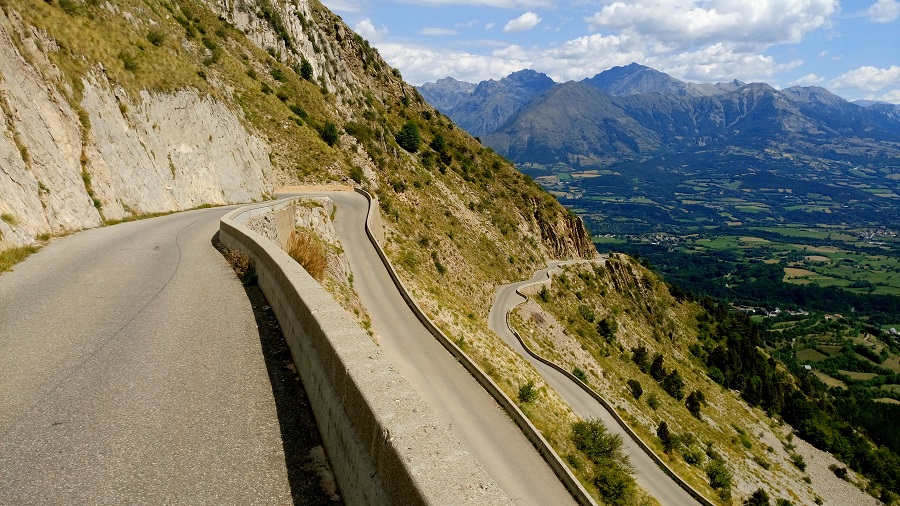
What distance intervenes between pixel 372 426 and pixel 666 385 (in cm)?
5784

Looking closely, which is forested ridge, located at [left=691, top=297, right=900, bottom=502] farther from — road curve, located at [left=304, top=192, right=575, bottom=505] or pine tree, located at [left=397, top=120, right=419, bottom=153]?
road curve, located at [left=304, top=192, right=575, bottom=505]

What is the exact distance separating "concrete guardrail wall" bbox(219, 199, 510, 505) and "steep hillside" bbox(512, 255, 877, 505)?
1223 inches

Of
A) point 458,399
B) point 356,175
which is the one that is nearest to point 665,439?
point 458,399

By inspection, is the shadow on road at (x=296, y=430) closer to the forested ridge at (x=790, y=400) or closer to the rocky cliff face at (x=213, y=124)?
the rocky cliff face at (x=213, y=124)

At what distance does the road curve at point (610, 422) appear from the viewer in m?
27.9

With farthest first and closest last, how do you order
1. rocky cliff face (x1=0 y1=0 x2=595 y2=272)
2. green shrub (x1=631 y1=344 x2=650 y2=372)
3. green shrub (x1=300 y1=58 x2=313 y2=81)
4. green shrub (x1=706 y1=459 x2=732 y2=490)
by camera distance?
green shrub (x1=300 y1=58 x2=313 y2=81) < green shrub (x1=631 y1=344 x2=650 y2=372) < green shrub (x1=706 y1=459 x2=732 y2=490) < rocky cliff face (x1=0 y1=0 x2=595 y2=272)

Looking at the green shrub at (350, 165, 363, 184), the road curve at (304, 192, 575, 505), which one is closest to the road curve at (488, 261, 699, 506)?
the road curve at (304, 192, 575, 505)

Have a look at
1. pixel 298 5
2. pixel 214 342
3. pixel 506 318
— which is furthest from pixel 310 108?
pixel 214 342

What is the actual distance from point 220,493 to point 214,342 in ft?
13.3

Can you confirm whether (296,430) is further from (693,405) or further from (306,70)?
(306,70)

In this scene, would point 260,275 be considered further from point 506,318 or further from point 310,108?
point 310,108

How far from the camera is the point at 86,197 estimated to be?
19.7 m

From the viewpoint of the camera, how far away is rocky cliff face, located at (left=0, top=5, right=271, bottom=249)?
16.3 metres

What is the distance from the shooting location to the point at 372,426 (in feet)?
15.4
